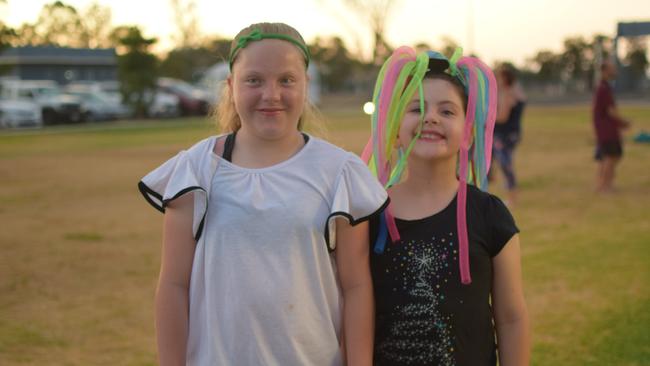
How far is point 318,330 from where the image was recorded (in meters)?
1.91

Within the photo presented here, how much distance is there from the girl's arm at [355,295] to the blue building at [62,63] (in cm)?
5285

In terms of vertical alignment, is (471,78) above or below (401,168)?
above

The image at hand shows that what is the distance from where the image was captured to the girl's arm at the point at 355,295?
1.93 meters

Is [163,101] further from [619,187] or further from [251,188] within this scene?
[251,188]

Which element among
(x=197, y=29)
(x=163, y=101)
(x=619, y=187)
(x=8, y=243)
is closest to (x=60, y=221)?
(x=8, y=243)

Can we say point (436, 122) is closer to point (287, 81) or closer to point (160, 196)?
point (287, 81)

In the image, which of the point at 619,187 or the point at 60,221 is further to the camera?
the point at 619,187

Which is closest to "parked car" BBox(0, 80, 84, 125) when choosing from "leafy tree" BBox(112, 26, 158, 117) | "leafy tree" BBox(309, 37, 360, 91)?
"leafy tree" BBox(112, 26, 158, 117)

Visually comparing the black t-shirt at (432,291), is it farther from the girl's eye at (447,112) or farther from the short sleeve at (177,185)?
the short sleeve at (177,185)

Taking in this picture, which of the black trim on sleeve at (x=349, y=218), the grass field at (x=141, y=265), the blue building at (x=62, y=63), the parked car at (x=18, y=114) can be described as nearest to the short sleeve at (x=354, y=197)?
the black trim on sleeve at (x=349, y=218)

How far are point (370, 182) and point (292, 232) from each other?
0.25 m

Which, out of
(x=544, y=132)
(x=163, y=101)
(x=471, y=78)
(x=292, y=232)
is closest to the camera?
(x=292, y=232)

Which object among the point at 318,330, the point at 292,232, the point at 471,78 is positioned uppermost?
the point at 471,78

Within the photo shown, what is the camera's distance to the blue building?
170 ft
